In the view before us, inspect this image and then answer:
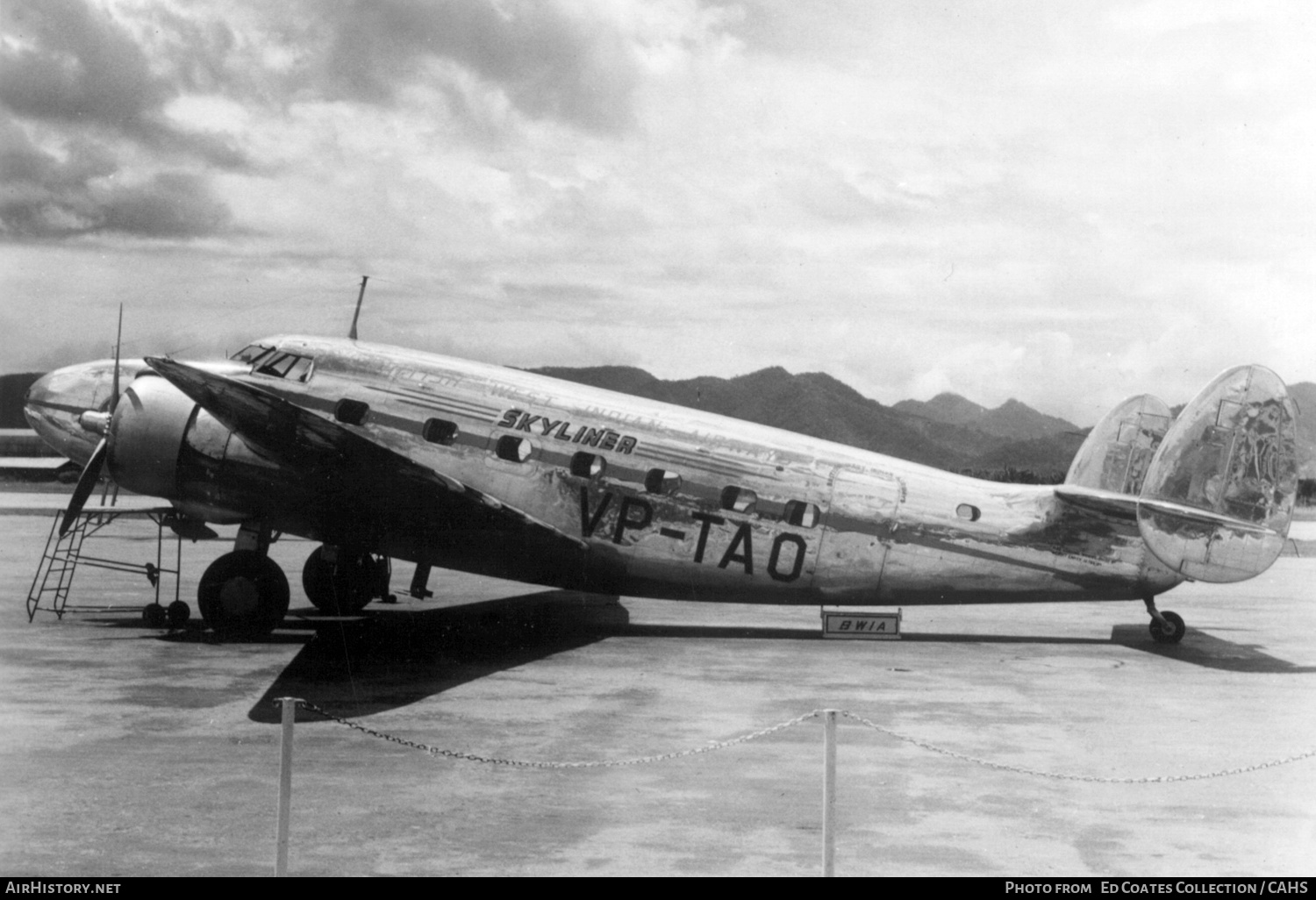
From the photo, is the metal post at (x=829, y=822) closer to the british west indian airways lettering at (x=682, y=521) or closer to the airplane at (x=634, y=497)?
the airplane at (x=634, y=497)

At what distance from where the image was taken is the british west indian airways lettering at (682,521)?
14844 mm

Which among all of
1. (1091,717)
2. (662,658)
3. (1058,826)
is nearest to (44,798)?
(1058,826)

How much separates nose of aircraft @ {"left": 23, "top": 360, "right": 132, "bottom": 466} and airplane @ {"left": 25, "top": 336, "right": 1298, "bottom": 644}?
3153 millimetres

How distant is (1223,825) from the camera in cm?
759

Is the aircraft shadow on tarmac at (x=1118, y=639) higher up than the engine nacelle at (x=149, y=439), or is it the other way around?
the engine nacelle at (x=149, y=439)

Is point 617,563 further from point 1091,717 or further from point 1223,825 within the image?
point 1223,825

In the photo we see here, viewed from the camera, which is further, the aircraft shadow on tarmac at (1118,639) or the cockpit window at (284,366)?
the cockpit window at (284,366)

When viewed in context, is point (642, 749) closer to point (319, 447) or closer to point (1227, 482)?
point (319, 447)

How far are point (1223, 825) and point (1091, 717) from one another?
348 cm

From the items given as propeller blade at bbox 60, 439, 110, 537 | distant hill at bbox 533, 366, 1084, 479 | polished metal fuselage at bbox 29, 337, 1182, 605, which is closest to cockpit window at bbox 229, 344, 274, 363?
polished metal fuselage at bbox 29, 337, 1182, 605

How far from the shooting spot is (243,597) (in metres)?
14.5

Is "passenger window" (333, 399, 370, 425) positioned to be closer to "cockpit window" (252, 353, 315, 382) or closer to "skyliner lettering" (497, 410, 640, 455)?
"cockpit window" (252, 353, 315, 382)

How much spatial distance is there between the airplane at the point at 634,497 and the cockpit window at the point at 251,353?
32 millimetres

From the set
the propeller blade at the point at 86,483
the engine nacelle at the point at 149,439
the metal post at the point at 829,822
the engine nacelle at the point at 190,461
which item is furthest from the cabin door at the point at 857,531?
the propeller blade at the point at 86,483
